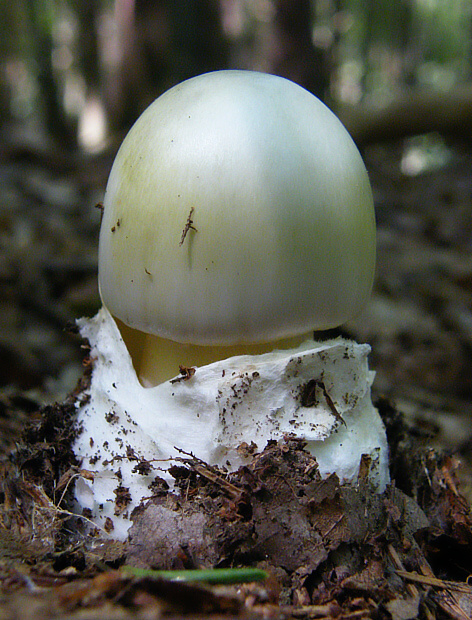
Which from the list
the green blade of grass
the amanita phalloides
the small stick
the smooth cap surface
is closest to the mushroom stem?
the amanita phalloides

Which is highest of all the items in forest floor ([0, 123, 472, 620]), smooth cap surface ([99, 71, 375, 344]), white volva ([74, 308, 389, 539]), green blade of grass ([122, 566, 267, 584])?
smooth cap surface ([99, 71, 375, 344])

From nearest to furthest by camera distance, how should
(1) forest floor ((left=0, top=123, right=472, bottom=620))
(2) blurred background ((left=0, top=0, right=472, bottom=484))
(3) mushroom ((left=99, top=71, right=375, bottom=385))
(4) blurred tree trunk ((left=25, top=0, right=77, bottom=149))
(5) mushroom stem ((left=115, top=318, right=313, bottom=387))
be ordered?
A: (1) forest floor ((left=0, top=123, right=472, bottom=620))
(3) mushroom ((left=99, top=71, right=375, bottom=385))
(5) mushroom stem ((left=115, top=318, right=313, bottom=387))
(2) blurred background ((left=0, top=0, right=472, bottom=484))
(4) blurred tree trunk ((left=25, top=0, right=77, bottom=149))

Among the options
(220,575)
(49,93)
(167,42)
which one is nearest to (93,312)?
(220,575)

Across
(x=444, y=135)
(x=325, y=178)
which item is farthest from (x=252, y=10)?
(x=325, y=178)

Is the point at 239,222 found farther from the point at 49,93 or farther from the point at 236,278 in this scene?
the point at 49,93

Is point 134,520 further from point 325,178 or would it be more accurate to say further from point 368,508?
point 325,178

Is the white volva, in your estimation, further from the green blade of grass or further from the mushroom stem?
the green blade of grass
